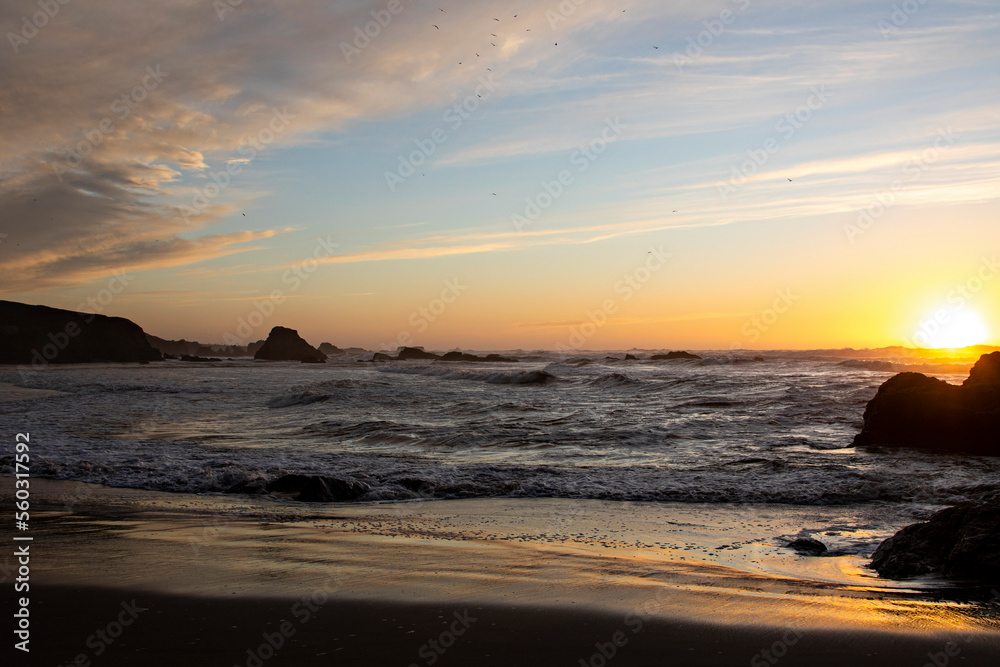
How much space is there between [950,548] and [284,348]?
86768mm

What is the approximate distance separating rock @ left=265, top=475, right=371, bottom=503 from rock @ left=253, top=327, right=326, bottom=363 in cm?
7783

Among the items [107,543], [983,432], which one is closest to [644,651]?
[107,543]

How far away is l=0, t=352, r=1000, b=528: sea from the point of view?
346 inches

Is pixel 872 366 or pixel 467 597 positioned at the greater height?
pixel 872 366

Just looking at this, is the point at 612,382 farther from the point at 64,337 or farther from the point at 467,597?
the point at 64,337

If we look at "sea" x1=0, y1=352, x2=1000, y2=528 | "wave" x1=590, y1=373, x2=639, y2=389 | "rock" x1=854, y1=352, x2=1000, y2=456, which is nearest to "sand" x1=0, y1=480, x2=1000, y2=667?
"sea" x1=0, y1=352, x2=1000, y2=528

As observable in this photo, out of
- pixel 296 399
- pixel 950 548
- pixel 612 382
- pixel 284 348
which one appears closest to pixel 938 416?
pixel 950 548

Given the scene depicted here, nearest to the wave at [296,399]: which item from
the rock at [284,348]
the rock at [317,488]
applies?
the rock at [317,488]

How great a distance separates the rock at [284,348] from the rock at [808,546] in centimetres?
8221

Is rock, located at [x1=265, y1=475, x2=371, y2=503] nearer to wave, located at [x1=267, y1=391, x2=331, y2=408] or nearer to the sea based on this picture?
the sea

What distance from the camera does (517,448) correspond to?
12766 millimetres

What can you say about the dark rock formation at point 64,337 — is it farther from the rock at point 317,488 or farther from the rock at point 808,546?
the rock at point 808,546

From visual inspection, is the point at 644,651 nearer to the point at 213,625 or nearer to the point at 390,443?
the point at 213,625

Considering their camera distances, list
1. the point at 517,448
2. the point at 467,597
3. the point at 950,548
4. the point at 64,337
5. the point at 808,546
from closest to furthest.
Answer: the point at 467,597, the point at 950,548, the point at 808,546, the point at 517,448, the point at 64,337
